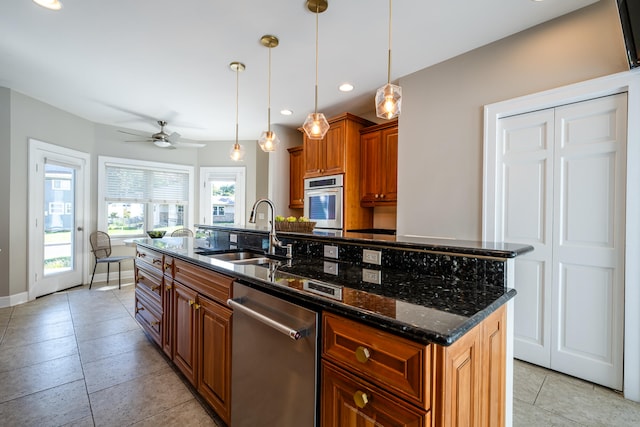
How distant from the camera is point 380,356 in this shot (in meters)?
0.82

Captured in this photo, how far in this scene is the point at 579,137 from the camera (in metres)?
2.12

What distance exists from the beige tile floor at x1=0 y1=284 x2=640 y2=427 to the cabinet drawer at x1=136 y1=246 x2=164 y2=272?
77cm

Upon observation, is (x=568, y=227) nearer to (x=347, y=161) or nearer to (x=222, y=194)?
(x=347, y=161)

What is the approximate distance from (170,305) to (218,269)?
864 millimetres

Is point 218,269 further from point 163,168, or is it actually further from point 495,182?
point 163,168

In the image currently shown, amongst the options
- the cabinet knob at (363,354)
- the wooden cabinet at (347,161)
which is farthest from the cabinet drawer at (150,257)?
the wooden cabinet at (347,161)

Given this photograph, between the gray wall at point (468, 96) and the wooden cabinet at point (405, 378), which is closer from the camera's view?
the wooden cabinet at point (405, 378)

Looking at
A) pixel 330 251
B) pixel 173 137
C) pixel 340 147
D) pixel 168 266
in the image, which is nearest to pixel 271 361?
pixel 330 251

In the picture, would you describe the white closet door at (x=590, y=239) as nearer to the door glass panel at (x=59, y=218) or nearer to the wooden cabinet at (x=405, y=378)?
the wooden cabinet at (x=405, y=378)

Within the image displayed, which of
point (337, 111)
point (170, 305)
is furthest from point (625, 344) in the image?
point (337, 111)

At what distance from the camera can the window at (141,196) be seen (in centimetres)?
489

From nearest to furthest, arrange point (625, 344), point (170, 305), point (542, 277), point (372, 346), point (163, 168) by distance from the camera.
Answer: point (372, 346) < point (625, 344) < point (170, 305) < point (542, 277) < point (163, 168)

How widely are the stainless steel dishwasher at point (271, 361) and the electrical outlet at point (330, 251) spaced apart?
65 centimetres

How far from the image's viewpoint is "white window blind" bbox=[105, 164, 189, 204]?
16.3 feet
